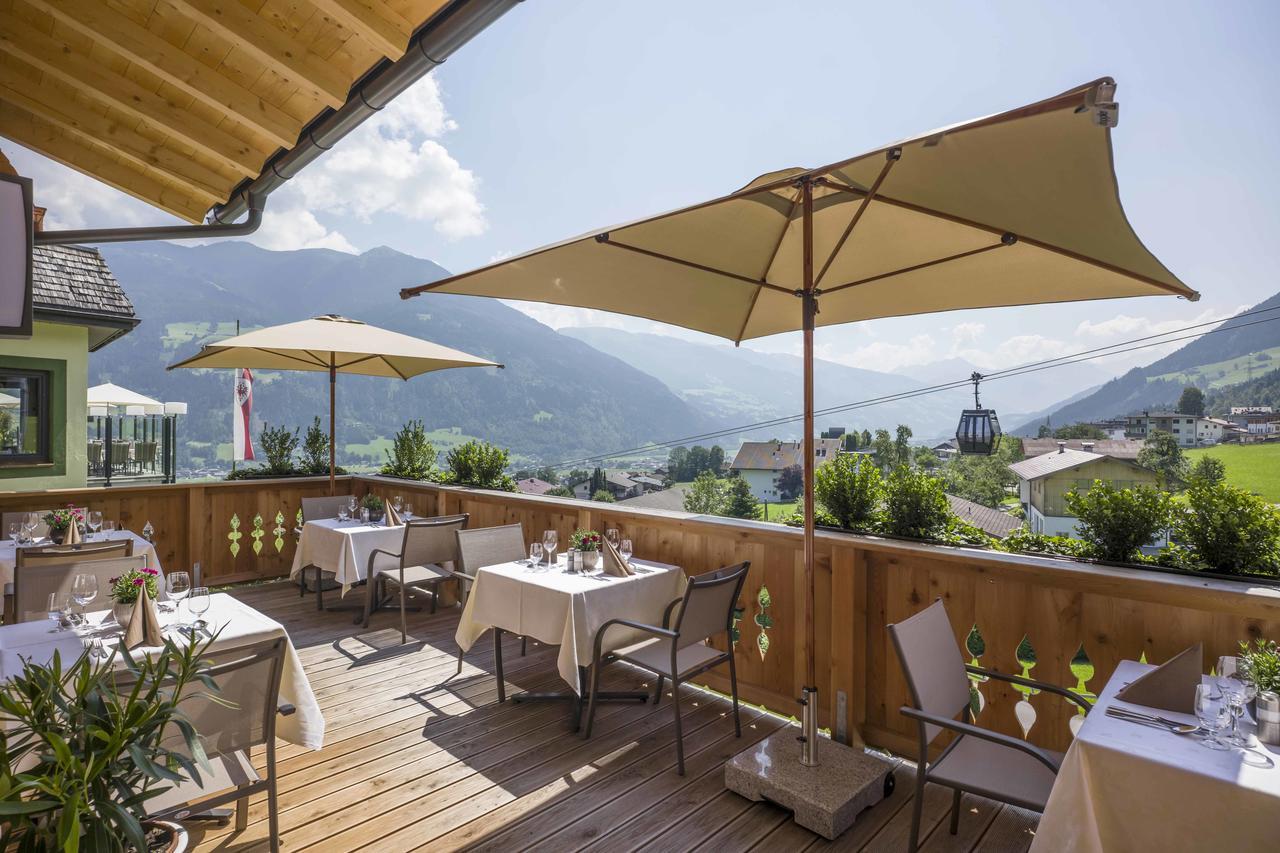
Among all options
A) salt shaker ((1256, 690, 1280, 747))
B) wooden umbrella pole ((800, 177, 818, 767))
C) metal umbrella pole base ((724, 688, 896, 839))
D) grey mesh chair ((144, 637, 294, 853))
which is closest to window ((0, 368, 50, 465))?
grey mesh chair ((144, 637, 294, 853))

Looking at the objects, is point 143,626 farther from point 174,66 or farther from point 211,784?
point 174,66

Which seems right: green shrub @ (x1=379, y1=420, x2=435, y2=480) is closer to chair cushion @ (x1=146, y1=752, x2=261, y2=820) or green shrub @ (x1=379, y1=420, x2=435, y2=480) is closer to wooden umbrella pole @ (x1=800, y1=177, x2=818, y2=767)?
chair cushion @ (x1=146, y1=752, x2=261, y2=820)

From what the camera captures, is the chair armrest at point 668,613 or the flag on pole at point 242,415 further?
the flag on pole at point 242,415

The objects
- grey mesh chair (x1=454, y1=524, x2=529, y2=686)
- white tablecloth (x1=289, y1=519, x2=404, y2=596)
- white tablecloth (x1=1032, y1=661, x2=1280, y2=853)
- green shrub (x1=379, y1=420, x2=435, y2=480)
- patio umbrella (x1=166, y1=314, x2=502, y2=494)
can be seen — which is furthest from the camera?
green shrub (x1=379, y1=420, x2=435, y2=480)

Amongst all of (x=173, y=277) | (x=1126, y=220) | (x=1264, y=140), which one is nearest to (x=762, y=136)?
(x=1264, y=140)

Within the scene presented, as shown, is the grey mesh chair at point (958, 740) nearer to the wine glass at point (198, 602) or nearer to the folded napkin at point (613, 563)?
the folded napkin at point (613, 563)

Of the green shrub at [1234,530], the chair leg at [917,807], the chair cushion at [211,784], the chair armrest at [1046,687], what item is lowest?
the chair leg at [917,807]

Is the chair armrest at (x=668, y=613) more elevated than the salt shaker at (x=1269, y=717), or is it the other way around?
the salt shaker at (x=1269, y=717)

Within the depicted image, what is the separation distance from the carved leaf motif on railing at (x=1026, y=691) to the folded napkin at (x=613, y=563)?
6.48 feet

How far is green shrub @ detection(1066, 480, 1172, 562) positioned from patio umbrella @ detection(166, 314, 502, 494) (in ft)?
14.5

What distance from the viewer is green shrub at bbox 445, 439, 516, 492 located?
628 centimetres

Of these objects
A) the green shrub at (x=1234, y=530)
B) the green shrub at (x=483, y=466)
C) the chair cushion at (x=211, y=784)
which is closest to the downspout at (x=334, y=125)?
the chair cushion at (x=211, y=784)

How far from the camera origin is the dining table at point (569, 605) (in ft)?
11.2

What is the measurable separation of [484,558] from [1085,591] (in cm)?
337
